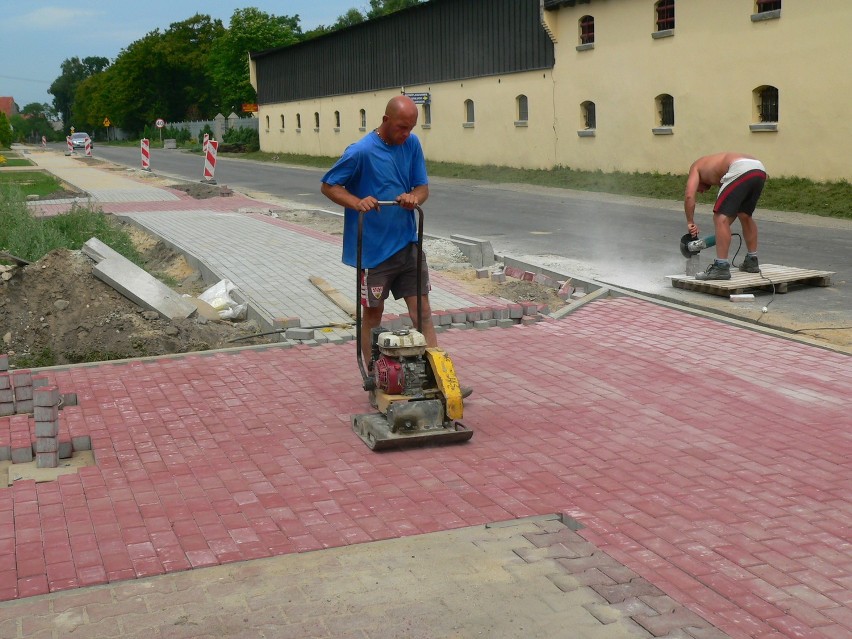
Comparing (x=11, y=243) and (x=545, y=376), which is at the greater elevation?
(x=11, y=243)

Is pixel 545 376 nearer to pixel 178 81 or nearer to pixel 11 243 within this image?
pixel 11 243

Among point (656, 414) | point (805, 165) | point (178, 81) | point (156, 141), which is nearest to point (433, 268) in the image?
point (656, 414)

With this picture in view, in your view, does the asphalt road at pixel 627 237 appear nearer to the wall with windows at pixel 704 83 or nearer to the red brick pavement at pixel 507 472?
the red brick pavement at pixel 507 472

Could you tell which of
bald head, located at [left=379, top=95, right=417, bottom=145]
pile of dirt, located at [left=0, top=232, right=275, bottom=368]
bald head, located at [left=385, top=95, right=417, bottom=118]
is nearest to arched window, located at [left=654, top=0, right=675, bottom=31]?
pile of dirt, located at [left=0, top=232, right=275, bottom=368]

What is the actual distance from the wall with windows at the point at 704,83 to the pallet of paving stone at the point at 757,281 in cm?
1083

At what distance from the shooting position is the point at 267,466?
5.68 metres

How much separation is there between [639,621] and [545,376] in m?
3.85

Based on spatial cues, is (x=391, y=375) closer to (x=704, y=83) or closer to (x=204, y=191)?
(x=204, y=191)

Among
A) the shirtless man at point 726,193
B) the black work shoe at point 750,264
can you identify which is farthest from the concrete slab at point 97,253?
the black work shoe at point 750,264

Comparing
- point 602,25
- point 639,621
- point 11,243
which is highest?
point 602,25

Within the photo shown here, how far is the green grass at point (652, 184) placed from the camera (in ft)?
65.2

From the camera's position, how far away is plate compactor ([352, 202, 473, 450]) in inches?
235

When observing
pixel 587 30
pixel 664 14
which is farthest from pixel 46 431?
pixel 587 30

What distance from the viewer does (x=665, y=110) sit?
26578 millimetres
